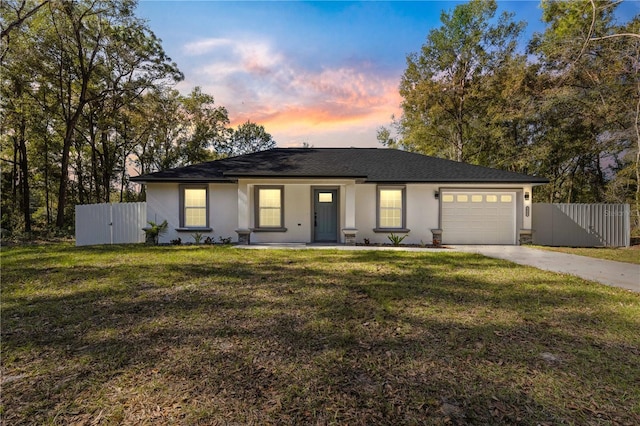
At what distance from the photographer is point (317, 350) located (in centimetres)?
314

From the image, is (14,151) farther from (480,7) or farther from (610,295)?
(480,7)

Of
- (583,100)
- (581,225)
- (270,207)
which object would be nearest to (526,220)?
(581,225)

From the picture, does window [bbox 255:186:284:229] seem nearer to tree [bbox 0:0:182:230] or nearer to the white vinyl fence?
the white vinyl fence

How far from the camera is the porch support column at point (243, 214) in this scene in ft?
36.9

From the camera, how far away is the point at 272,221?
11805 millimetres

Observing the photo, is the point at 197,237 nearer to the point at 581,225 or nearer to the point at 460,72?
the point at 581,225

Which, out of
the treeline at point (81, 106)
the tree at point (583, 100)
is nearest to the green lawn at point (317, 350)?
the tree at point (583, 100)

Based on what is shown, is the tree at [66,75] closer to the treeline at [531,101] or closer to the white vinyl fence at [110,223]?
the white vinyl fence at [110,223]

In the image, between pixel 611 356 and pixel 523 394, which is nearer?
pixel 523 394

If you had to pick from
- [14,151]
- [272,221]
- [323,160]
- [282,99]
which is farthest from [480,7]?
[14,151]

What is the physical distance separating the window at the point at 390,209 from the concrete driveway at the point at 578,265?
132 inches

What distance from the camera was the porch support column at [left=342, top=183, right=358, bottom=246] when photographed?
1113 cm

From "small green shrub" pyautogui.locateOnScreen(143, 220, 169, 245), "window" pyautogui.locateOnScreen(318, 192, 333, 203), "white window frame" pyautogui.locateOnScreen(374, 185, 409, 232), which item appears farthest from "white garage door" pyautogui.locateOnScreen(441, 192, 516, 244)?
"small green shrub" pyautogui.locateOnScreen(143, 220, 169, 245)

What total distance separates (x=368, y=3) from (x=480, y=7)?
46.2 ft
